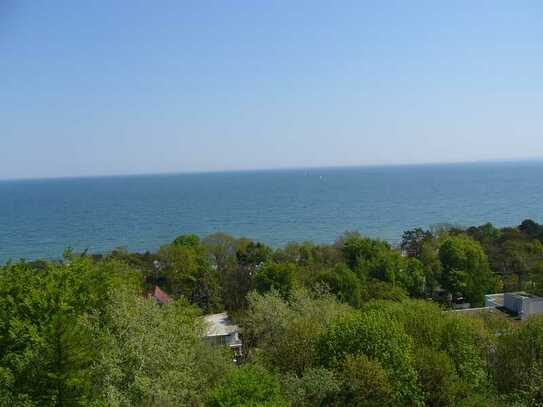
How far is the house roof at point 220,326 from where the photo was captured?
25438 mm

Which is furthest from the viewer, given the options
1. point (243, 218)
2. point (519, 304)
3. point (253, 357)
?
point (243, 218)

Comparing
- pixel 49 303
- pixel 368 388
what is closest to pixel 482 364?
pixel 368 388

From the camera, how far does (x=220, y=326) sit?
27.3 m

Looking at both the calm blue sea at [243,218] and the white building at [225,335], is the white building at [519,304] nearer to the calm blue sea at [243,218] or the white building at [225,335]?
the white building at [225,335]

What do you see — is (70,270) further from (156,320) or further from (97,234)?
(97,234)

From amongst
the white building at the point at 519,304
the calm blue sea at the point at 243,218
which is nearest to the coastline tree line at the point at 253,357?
the white building at the point at 519,304

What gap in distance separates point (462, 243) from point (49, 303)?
31225 mm

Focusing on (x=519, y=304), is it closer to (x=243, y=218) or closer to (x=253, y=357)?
(x=253, y=357)

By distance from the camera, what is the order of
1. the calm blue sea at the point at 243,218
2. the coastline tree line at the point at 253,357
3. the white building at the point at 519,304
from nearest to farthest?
the coastline tree line at the point at 253,357 → the white building at the point at 519,304 → the calm blue sea at the point at 243,218

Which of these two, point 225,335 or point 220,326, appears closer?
point 225,335

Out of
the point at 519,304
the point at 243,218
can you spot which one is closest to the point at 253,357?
the point at 519,304

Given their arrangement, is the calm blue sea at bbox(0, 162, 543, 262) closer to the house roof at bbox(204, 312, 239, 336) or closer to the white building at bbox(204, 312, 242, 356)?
the house roof at bbox(204, 312, 239, 336)

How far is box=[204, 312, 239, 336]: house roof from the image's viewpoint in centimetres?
2544

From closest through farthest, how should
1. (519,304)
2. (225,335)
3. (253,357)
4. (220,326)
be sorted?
(253,357) → (225,335) → (519,304) → (220,326)
